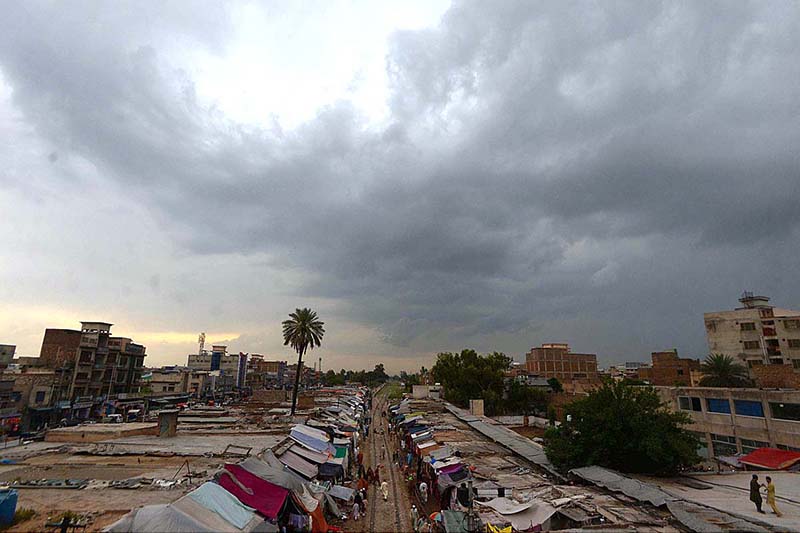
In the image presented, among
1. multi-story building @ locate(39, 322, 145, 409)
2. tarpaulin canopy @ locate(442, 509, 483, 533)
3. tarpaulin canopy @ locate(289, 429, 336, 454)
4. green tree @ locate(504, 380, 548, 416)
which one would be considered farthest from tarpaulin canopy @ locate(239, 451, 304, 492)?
green tree @ locate(504, 380, 548, 416)

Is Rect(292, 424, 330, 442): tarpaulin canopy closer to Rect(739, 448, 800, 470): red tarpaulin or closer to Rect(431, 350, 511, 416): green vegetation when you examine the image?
Rect(739, 448, 800, 470): red tarpaulin

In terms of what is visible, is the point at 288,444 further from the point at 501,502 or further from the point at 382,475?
the point at 501,502

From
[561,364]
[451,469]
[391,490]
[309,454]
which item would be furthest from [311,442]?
[561,364]

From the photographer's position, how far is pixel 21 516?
13.9 m

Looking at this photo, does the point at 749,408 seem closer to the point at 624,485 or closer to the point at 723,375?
the point at 723,375

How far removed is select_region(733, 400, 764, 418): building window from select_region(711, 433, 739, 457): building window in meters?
2.52

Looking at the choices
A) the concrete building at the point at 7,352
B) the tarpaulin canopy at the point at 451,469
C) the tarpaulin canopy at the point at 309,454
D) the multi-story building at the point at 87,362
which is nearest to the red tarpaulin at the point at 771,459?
the tarpaulin canopy at the point at 451,469

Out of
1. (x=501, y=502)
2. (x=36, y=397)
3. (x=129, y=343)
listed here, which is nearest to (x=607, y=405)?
Answer: (x=501, y=502)

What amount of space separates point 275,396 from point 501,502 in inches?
2229

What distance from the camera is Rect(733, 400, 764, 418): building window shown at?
1278 inches

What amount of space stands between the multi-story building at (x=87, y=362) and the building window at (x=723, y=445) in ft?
242

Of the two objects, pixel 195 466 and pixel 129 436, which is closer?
pixel 195 466

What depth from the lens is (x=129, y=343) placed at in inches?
2741

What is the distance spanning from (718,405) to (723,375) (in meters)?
12.9
